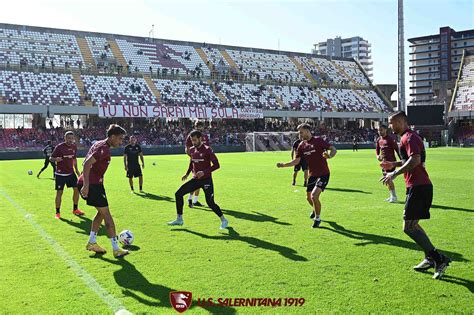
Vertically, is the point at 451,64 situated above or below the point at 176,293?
above

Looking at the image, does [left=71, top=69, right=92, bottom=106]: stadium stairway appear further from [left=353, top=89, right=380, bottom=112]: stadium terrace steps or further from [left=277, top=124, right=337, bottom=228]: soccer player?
[left=277, top=124, right=337, bottom=228]: soccer player

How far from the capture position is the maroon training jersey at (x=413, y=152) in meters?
5.93

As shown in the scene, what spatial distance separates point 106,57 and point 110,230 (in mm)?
52796

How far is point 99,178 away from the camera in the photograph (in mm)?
7414

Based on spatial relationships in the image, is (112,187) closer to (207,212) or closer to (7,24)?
(207,212)

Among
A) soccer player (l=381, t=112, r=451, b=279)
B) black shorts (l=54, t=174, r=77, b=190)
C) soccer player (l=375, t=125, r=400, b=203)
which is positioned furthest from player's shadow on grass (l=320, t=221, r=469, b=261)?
black shorts (l=54, t=174, r=77, b=190)

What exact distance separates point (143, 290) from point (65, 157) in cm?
626

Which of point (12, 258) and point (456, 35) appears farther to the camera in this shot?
point (456, 35)

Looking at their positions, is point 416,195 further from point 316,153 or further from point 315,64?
point 315,64

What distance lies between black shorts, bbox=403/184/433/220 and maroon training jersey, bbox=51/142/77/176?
7.73 metres

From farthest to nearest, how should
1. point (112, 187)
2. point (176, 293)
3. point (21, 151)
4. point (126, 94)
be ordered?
1. point (126, 94)
2. point (21, 151)
3. point (112, 187)
4. point (176, 293)

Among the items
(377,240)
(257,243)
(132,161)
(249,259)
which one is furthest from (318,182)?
(132,161)

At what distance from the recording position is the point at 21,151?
4088 cm

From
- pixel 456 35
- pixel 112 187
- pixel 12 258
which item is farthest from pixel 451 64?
pixel 12 258
